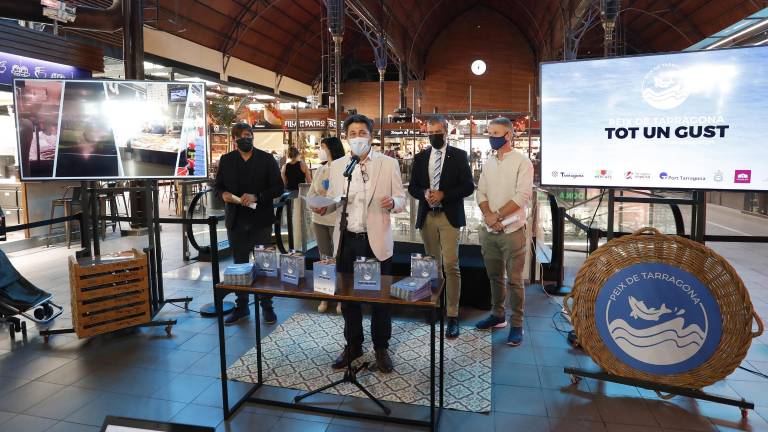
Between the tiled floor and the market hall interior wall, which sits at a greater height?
the market hall interior wall

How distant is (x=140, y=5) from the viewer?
4957 millimetres

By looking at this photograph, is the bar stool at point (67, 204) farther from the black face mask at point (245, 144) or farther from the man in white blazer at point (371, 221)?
the man in white blazer at point (371, 221)

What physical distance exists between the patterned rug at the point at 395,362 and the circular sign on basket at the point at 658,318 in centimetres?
85

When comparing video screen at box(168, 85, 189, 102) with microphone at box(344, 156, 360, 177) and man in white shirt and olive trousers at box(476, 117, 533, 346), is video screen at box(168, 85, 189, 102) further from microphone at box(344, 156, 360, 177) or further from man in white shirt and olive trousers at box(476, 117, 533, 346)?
man in white shirt and olive trousers at box(476, 117, 533, 346)

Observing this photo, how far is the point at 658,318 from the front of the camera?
2.79 m

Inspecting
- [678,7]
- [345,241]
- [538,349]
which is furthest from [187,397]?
[678,7]

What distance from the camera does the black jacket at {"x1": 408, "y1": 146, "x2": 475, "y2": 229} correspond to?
3795mm

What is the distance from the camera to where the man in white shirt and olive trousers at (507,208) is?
144 inches

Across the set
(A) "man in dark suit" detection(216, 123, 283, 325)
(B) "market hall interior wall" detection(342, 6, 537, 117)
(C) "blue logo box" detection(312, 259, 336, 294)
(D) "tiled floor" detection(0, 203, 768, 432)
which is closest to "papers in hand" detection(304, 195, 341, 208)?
(C) "blue logo box" detection(312, 259, 336, 294)

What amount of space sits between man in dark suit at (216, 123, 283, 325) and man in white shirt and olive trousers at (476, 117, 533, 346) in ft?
5.94

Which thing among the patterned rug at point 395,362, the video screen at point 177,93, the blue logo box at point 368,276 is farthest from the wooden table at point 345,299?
the video screen at point 177,93

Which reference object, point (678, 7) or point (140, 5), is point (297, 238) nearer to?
point (140, 5)

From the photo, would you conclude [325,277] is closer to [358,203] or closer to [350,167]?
[350,167]

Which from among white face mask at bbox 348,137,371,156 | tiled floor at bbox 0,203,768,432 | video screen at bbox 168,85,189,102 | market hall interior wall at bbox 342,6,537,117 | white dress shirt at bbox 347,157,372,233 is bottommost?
tiled floor at bbox 0,203,768,432
